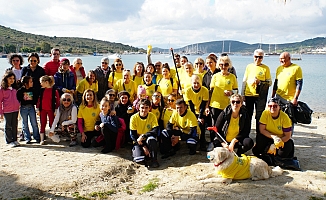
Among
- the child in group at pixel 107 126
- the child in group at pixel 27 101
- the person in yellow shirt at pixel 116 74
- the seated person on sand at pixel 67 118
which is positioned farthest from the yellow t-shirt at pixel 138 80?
the child in group at pixel 27 101

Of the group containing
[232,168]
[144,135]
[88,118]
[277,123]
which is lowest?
[232,168]

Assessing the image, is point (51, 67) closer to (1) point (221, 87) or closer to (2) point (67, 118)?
(2) point (67, 118)

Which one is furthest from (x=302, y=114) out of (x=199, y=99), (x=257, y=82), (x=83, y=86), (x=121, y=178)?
(x=83, y=86)

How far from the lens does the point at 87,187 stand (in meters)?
4.89

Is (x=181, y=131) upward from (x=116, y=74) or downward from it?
downward

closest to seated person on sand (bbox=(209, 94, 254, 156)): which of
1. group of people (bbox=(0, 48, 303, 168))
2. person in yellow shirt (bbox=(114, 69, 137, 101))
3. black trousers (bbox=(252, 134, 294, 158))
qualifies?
group of people (bbox=(0, 48, 303, 168))

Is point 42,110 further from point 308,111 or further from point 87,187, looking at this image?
point 308,111

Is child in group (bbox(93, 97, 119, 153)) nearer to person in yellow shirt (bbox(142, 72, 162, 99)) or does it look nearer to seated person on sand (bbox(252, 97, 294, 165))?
person in yellow shirt (bbox(142, 72, 162, 99))

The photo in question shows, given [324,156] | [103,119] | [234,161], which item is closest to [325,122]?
[324,156]

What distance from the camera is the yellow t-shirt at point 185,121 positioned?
6.38 metres

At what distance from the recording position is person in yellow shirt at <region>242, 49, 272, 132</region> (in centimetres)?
655

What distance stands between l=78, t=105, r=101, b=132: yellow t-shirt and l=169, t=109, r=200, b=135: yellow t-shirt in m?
1.83

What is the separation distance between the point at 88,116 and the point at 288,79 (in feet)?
14.8

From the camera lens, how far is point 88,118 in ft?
22.7
